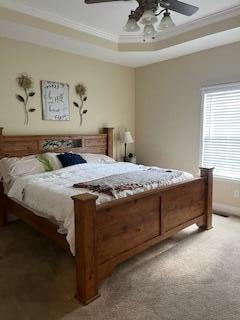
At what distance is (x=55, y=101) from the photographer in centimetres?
409

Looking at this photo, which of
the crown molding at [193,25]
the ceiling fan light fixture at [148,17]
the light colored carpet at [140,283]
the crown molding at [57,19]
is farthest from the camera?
the crown molding at [193,25]

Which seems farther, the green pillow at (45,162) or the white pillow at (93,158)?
the white pillow at (93,158)

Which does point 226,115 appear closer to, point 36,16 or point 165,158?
point 165,158

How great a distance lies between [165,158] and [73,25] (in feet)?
8.90

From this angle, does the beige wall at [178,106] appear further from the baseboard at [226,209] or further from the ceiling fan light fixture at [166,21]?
the ceiling fan light fixture at [166,21]

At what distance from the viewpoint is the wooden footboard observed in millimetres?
1981

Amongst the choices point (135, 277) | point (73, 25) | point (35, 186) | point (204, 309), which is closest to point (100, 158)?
point (35, 186)

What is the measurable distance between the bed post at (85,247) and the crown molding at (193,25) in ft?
9.39

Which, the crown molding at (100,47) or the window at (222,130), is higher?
the crown molding at (100,47)

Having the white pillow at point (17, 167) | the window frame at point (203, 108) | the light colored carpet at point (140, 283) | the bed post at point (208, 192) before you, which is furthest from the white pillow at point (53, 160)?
the window frame at point (203, 108)

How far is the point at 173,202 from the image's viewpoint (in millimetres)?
2846

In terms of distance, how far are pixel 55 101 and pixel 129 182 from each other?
215 centimetres

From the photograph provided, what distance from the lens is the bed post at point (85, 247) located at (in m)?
1.94

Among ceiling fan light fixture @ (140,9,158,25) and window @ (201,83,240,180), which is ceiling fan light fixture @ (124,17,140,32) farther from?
window @ (201,83,240,180)
